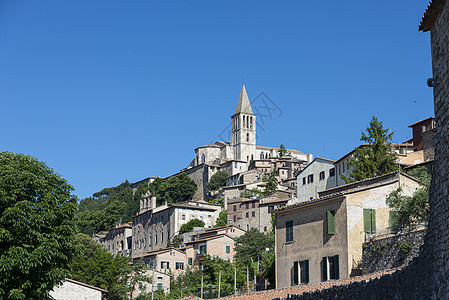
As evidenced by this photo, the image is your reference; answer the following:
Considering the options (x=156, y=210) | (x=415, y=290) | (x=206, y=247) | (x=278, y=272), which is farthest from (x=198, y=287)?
(x=156, y=210)

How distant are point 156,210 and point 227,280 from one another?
59538 millimetres

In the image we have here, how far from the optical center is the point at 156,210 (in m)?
118

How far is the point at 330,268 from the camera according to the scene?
3131 centimetres

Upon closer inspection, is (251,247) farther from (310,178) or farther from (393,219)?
(393,219)

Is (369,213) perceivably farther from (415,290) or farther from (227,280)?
(227,280)

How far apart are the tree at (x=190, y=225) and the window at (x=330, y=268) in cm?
7271

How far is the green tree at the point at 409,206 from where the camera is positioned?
96.0 ft

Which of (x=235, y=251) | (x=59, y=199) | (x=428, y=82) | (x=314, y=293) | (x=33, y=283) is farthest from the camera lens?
(x=235, y=251)

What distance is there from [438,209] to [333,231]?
18163 mm

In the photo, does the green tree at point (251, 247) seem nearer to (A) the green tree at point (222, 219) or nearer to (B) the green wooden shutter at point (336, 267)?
(B) the green wooden shutter at point (336, 267)

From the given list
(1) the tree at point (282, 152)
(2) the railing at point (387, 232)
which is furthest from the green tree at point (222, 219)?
→ (2) the railing at point (387, 232)

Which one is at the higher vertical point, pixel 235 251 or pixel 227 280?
pixel 235 251

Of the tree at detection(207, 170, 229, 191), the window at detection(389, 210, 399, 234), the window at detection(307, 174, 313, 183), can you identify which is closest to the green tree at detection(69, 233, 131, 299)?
the window at detection(307, 174, 313, 183)

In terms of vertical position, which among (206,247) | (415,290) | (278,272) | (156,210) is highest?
(156,210)
